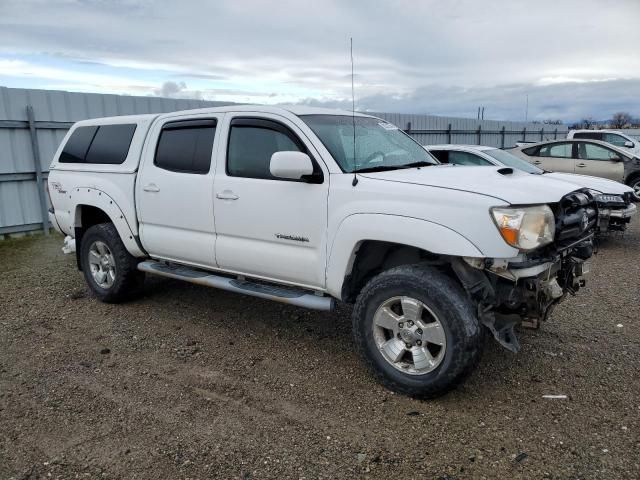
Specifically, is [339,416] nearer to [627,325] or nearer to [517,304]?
[517,304]

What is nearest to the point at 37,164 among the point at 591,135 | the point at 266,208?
the point at 266,208

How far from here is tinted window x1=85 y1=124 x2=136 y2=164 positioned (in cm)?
552

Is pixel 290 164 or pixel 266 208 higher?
pixel 290 164

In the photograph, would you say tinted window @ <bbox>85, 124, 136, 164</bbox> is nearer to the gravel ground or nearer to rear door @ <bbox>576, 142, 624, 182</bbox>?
the gravel ground

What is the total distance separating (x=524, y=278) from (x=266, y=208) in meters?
1.99

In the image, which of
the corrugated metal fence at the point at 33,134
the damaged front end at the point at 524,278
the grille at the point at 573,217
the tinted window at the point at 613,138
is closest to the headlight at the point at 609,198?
the grille at the point at 573,217

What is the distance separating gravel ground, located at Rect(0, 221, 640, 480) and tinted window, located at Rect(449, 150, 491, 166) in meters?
3.60

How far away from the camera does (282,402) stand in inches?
146

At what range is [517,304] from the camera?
3598 mm

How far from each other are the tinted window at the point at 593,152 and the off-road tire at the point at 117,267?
10.3m

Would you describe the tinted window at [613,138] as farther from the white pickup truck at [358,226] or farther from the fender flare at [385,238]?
the fender flare at [385,238]

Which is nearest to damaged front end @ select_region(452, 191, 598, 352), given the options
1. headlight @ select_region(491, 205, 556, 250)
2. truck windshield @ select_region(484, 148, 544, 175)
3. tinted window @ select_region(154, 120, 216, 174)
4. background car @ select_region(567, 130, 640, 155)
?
headlight @ select_region(491, 205, 556, 250)

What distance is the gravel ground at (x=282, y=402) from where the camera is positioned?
301cm

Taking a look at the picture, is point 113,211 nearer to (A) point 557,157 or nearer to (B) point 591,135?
(A) point 557,157
